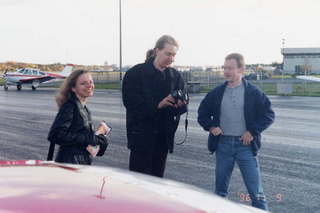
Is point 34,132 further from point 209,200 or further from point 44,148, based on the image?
point 209,200

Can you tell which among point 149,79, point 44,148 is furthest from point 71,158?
point 44,148

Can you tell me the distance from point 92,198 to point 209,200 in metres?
0.58

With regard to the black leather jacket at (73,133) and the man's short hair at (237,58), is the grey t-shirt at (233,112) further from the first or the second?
the black leather jacket at (73,133)

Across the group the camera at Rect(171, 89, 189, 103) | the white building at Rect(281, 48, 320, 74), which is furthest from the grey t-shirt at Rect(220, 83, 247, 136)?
the white building at Rect(281, 48, 320, 74)

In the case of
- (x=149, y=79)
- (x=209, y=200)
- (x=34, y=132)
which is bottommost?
(x=34, y=132)

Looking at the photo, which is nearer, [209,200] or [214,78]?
[209,200]

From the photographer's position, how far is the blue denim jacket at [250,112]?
477 cm

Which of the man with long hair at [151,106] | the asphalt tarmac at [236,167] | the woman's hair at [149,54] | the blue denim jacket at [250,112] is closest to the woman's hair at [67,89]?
the man with long hair at [151,106]

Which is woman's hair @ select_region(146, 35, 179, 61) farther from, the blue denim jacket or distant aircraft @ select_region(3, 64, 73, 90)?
distant aircraft @ select_region(3, 64, 73, 90)

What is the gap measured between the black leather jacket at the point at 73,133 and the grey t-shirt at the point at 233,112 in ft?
3.85

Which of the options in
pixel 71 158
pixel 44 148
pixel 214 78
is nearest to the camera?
pixel 71 158

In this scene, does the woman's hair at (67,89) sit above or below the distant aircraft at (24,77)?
above

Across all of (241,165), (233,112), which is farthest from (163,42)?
(241,165)

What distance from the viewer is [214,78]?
43594 mm
